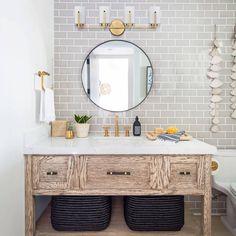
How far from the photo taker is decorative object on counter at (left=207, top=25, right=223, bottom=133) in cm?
259

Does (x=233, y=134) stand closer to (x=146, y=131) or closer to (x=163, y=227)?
(x=146, y=131)

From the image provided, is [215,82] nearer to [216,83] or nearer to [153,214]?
[216,83]

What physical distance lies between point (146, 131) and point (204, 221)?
105 centimetres

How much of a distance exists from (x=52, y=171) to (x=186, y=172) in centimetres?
102

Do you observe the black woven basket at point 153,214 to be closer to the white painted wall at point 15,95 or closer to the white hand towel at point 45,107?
the white painted wall at point 15,95

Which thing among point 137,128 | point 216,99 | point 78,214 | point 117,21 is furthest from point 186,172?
point 117,21

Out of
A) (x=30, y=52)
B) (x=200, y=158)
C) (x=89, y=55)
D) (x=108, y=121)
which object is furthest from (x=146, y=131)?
(x=30, y=52)

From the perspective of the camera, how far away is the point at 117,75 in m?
2.63

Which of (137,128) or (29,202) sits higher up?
(137,128)

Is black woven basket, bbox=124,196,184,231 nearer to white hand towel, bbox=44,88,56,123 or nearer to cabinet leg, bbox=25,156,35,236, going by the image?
cabinet leg, bbox=25,156,35,236

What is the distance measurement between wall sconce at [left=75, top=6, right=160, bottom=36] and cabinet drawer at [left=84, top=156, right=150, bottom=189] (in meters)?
1.38

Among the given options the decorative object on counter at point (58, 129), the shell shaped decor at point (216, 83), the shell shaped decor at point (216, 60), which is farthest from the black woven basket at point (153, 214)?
the shell shaped decor at point (216, 60)

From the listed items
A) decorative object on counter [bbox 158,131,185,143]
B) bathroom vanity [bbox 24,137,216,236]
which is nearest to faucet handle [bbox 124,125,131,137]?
decorative object on counter [bbox 158,131,185,143]

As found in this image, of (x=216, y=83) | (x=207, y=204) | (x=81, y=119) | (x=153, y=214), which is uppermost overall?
(x=216, y=83)
